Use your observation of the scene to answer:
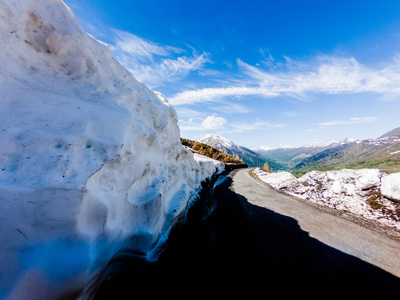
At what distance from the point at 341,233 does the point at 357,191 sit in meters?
4.07

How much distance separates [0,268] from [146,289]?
2849mm

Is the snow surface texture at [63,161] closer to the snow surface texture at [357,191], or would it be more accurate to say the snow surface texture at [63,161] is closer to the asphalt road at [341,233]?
the asphalt road at [341,233]

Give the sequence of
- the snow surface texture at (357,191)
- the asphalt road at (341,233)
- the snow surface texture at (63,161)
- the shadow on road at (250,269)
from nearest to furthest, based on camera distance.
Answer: the snow surface texture at (63,161), the shadow on road at (250,269), the asphalt road at (341,233), the snow surface texture at (357,191)

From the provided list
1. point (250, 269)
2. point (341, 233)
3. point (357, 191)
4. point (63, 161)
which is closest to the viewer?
point (63, 161)

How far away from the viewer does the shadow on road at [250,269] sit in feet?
11.9

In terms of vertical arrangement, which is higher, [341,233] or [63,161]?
[63,161]

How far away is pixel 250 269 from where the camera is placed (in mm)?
4273

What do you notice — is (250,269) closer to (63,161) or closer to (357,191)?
(63,161)

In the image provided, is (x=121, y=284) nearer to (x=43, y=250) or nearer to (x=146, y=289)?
(x=146, y=289)

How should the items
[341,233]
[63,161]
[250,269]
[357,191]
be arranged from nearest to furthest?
[63,161]
[250,269]
[341,233]
[357,191]

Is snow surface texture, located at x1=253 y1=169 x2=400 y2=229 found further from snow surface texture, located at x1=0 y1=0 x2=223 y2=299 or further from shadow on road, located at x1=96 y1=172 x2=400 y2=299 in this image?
snow surface texture, located at x1=0 y1=0 x2=223 y2=299

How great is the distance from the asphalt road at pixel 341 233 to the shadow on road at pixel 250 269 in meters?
0.38

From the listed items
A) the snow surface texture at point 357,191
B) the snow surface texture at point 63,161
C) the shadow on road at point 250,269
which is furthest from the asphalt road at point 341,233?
the snow surface texture at point 63,161

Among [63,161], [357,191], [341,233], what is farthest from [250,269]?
[357,191]
